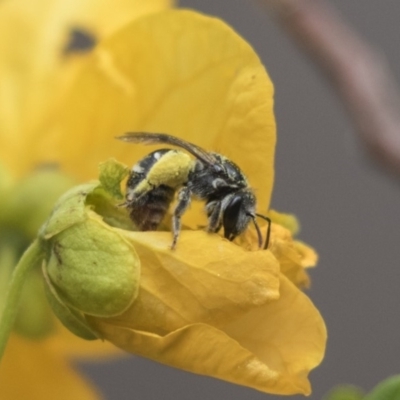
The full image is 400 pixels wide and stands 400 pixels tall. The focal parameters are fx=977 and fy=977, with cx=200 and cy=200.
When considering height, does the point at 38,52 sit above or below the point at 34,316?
above

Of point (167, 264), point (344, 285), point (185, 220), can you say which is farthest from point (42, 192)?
point (344, 285)

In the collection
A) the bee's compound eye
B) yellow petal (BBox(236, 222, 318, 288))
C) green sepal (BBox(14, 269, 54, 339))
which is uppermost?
the bee's compound eye

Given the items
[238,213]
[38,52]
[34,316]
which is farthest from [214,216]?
[38,52]

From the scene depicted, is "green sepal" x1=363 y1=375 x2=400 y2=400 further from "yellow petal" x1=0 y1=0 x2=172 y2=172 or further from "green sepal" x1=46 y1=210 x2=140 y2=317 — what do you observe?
"yellow petal" x1=0 y1=0 x2=172 y2=172

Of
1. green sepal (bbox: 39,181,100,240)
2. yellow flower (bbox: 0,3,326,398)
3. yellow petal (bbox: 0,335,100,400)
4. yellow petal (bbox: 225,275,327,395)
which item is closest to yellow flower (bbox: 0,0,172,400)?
yellow petal (bbox: 0,335,100,400)

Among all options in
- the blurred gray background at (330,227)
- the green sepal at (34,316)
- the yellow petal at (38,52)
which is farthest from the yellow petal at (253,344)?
the blurred gray background at (330,227)

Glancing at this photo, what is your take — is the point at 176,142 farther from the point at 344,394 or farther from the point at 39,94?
the point at 39,94
